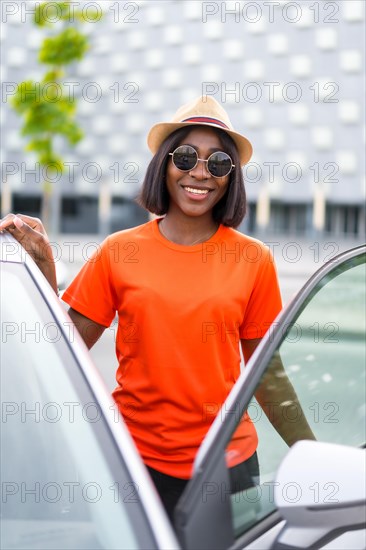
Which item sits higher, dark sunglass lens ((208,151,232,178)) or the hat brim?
the hat brim

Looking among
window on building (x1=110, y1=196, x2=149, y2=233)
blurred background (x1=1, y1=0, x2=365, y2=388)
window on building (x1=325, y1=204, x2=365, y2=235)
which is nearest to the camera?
blurred background (x1=1, y1=0, x2=365, y2=388)

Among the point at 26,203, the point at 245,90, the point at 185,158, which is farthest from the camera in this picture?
the point at 26,203

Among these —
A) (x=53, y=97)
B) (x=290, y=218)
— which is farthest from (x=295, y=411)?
(x=290, y=218)

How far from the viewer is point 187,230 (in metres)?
2.12

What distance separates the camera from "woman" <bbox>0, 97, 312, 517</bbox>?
192cm

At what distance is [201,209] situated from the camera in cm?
210

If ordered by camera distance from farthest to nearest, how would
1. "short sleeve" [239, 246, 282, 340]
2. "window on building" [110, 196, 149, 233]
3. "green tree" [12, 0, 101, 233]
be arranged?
"window on building" [110, 196, 149, 233] < "green tree" [12, 0, 101, 233] < "short sleeve" [239, 246, 282, 340]

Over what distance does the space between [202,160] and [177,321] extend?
0.47m

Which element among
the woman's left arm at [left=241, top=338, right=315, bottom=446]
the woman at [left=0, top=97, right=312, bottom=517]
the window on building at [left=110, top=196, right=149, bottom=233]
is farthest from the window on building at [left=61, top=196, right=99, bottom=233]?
the woman's left arm at [left=241, top=338, right=315, bottom=446]

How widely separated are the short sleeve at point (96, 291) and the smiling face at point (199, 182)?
248 millimetres

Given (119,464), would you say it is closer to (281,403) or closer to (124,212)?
(281,403)

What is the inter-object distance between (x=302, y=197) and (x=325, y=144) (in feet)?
9.56

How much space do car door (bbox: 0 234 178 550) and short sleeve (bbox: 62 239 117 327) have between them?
53 cm

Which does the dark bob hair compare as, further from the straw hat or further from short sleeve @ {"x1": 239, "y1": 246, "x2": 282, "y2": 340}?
short sleeve @ {"x1": 239, "y1": 246, "x2": 282, "y2": 340}
